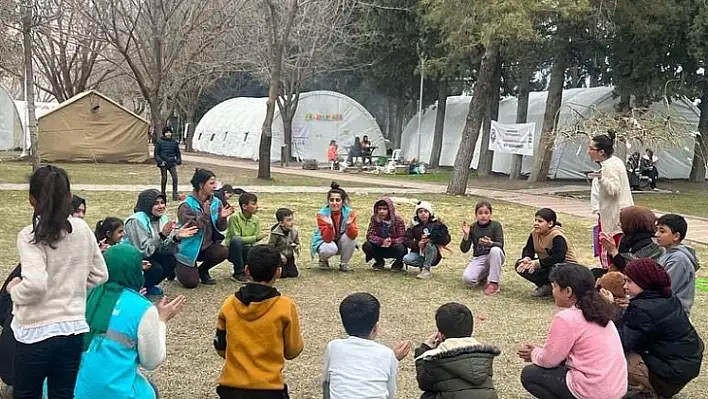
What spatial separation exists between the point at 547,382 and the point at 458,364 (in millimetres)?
880

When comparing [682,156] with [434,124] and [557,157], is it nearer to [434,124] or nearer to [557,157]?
[557,157]

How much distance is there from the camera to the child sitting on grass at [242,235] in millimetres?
7574

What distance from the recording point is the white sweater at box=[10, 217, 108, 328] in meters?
3.21

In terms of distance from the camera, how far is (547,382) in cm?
409

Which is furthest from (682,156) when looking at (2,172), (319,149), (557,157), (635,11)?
(2,172)

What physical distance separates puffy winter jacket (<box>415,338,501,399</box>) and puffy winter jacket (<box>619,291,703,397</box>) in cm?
116

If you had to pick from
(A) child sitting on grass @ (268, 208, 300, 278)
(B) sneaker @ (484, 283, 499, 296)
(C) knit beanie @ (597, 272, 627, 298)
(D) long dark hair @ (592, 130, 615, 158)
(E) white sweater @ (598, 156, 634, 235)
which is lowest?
(B) sneaker @ (484, 283, 499, 296)

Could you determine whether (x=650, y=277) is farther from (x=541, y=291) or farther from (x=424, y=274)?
(x=424, y=274)

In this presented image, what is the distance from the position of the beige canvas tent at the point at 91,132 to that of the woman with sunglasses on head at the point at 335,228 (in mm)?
19749

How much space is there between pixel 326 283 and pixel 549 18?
12.9m

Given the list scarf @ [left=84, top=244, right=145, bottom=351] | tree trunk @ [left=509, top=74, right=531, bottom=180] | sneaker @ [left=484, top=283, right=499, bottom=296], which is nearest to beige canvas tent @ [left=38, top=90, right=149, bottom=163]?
tree trunk @ [left=509, top=74, right=531, bottom=180]

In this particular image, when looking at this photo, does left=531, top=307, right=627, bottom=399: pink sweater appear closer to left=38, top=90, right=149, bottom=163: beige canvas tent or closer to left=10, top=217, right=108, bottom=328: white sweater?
left=10, top=217, right=108, bottom=328: white sweater

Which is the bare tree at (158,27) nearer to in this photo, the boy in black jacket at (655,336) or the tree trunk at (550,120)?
the tree trunk at (550,120)

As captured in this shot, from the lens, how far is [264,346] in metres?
3.65
